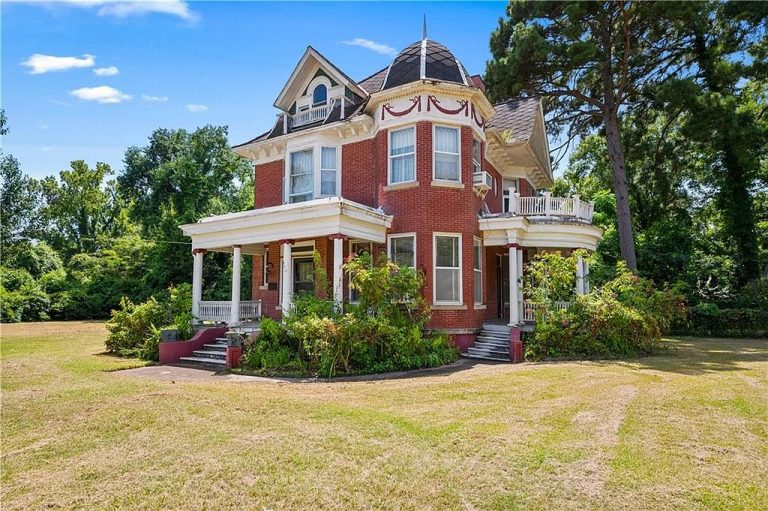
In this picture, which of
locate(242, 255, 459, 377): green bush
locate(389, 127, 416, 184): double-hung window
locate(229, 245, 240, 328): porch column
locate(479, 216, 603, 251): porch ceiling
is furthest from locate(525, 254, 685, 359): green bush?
locate(229, 245, 240, 328): porch column

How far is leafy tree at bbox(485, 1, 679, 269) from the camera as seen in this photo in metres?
21.7

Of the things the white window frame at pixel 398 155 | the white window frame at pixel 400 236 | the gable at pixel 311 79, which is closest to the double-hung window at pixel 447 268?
the white window frame at pixel 400 236

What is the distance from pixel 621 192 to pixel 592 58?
21.2ft

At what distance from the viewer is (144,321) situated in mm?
15336

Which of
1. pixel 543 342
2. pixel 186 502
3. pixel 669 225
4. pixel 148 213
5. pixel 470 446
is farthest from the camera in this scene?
pixel 148 213

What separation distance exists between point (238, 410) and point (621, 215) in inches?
828

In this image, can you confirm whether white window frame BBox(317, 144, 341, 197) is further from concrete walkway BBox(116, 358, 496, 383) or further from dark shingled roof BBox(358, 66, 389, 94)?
concrete walkway BBox(116, 358, 496, 383)

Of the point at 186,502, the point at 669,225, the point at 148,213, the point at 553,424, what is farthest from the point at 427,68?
the point at 148,213

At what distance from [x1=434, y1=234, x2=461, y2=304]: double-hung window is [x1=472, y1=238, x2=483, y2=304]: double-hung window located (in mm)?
1021

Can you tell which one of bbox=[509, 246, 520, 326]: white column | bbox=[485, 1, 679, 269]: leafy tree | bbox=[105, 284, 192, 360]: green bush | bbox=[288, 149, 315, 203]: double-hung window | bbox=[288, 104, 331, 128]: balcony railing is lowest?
bbox=[105, 284, 192, 360]: green bush

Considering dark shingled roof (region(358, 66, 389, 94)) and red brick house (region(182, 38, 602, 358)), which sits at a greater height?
dark shingled roof (region(358, 66, 389, 94))

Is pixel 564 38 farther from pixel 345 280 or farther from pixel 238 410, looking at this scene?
pixel 238 410

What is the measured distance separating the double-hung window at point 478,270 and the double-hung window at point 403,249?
2.27 m

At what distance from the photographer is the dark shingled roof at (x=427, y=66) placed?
14961 mm
